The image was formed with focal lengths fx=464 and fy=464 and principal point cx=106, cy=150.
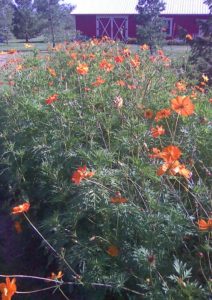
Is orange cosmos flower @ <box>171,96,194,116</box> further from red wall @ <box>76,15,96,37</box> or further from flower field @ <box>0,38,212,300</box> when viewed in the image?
red wall @ <box>76,15,96,37</box>

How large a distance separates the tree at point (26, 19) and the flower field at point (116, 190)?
3468 centimetres

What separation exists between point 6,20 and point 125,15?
10816 mm

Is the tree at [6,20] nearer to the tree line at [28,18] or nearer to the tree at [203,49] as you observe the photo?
the tree line at [28,18]

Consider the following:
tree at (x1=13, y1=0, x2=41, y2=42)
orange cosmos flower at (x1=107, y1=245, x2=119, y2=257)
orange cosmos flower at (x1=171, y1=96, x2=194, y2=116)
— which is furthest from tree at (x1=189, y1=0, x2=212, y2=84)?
tree at (x1=13, y1=0, x2=41, y2=42)

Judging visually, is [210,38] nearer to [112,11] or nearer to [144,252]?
[144,252]

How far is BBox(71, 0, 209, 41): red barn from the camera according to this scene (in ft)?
106

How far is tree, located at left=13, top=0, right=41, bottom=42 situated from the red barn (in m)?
4.20

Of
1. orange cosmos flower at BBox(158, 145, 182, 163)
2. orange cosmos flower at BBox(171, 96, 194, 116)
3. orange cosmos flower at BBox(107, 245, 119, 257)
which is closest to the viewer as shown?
orange cosmos flower at BBox(158, 145, 182, 163)

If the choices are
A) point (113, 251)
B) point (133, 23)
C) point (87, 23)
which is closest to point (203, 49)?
point (113, 251)

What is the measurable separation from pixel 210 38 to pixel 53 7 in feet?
82.1

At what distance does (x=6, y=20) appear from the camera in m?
38.2

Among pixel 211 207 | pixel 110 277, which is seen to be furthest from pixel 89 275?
pixel 211 207

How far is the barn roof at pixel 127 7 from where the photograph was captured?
106 feet

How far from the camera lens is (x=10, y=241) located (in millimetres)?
4324
